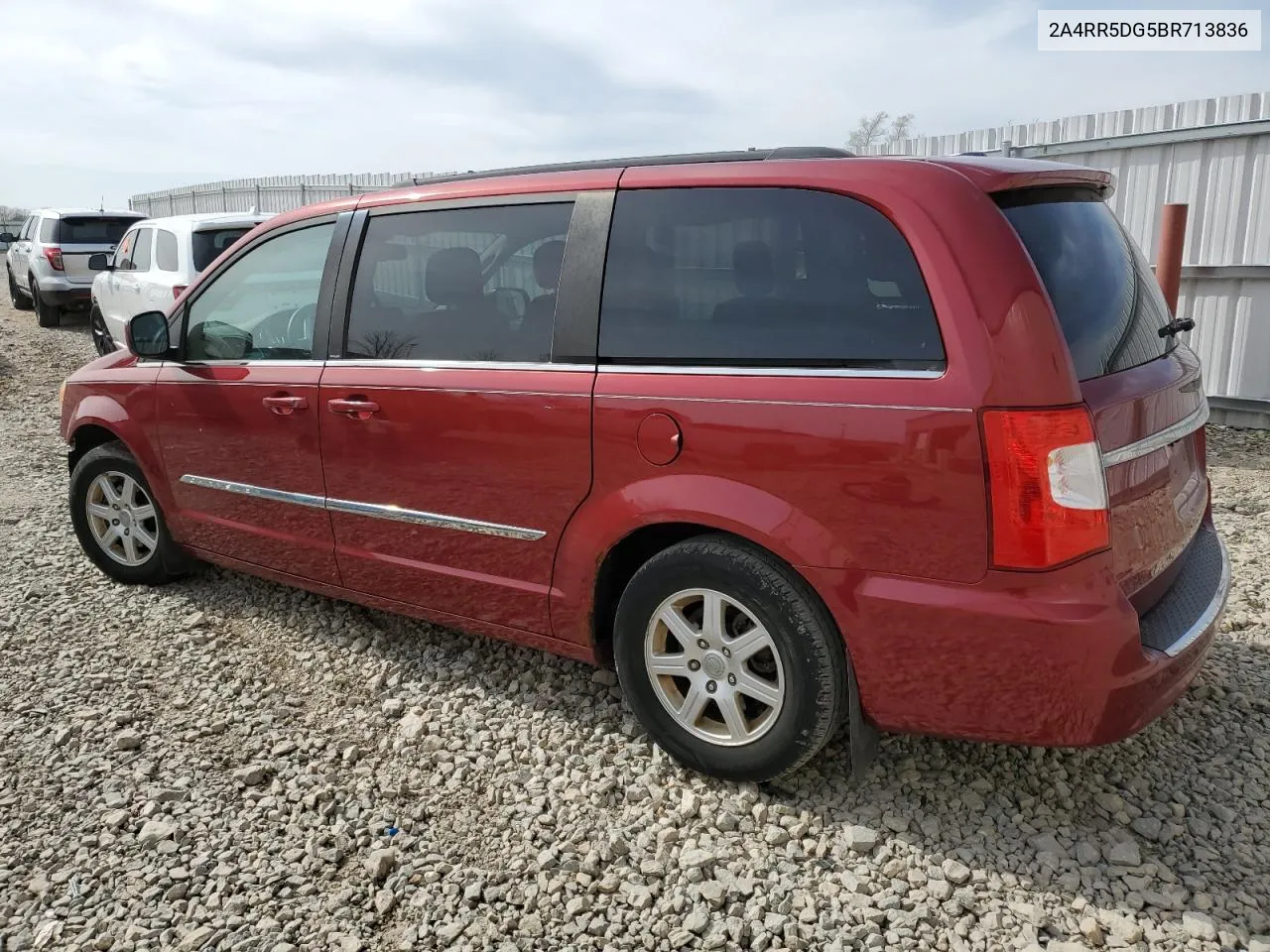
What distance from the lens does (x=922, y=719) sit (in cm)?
259

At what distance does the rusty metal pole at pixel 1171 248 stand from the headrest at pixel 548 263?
5.39 m

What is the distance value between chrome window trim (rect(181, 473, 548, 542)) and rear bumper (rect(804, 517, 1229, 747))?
1098mm

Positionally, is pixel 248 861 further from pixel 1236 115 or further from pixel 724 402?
pixel 1236 115

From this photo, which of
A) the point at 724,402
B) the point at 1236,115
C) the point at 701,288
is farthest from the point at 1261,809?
the point at 1236,115

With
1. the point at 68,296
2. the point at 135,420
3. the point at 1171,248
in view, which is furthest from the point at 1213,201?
the point at 68,296

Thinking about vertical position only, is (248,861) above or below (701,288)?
below

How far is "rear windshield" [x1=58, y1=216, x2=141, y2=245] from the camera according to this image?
49.3 ft

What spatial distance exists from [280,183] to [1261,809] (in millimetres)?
21473

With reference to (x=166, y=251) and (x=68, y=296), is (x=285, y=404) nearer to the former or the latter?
(x=166, y=251)

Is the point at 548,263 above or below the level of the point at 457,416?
above

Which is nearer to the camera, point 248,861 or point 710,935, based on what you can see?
point 710,935

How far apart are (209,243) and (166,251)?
0.63 m

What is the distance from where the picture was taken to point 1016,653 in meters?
2.39

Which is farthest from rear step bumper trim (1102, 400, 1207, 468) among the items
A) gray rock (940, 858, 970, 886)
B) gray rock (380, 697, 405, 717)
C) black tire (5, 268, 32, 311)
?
black tire (5, 268, 32, 311)
